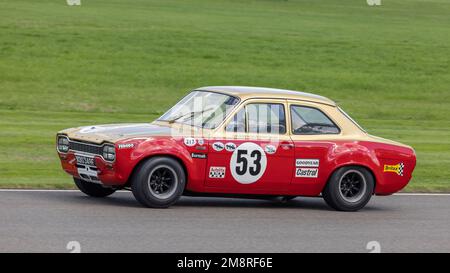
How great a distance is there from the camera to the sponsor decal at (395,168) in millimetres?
13884

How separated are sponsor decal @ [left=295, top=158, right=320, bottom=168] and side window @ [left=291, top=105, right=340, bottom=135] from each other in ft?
1.21

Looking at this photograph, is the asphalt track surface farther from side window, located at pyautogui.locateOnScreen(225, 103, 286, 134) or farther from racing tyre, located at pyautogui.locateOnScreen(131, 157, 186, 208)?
side window, located at pyautogui.locateOnScreen(225, 103, 286, 134)

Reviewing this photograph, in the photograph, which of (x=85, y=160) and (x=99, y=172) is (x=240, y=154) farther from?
(x=85, y=160)

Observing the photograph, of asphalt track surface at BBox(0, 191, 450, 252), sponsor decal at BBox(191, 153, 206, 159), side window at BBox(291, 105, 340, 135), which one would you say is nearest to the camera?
asphalt track surface at BBox(0, 191, 450, 252)

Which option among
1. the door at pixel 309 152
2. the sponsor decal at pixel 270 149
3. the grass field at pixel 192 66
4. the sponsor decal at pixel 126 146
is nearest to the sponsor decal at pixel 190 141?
the sponsor decal at pixel 126 146

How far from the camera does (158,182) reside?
507 inches

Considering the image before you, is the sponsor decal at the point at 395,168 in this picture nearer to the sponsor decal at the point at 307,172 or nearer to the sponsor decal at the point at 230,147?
the sponsor decal at the point at 307,172

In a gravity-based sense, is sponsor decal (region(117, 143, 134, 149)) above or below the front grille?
above

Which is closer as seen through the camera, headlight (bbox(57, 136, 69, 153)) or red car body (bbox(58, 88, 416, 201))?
red car body (bbox(58, 88, 416, 201))

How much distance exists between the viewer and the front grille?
1288cm

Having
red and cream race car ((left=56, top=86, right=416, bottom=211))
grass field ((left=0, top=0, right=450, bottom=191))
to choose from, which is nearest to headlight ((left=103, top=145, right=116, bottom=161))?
red and cream race car ((left=56, top=86, right=416, bottom=211))

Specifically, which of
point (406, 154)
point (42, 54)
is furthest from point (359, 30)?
point (406, 154)

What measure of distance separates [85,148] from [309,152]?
264 centimetres

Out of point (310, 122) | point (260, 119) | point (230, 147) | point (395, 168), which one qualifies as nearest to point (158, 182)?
point (230, 147)
